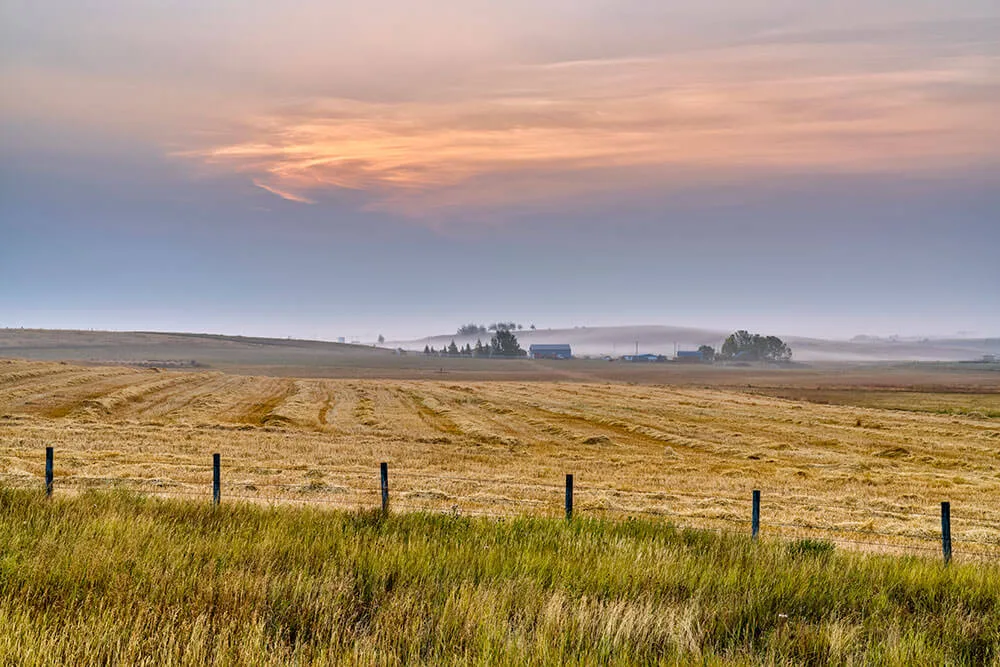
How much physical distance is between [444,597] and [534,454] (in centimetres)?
2893

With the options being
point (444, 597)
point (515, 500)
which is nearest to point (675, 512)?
point (515, 500)

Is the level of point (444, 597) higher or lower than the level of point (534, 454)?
higher

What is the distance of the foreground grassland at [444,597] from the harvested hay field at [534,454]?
6.62 m

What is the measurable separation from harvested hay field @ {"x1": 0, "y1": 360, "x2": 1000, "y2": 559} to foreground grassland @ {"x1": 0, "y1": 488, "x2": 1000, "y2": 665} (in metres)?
6.62

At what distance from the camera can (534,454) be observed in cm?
3653

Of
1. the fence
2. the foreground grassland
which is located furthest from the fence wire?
the foreground grassland

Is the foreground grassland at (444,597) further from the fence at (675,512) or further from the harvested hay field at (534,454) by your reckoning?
the harvested hay field at (534,454)

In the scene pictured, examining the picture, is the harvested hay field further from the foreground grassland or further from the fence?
the foreground grassland

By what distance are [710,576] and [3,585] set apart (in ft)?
23.8

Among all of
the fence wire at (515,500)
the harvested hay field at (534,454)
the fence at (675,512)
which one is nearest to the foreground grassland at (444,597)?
the fence at (675,512)

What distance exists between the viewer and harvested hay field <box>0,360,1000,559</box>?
70.4 feet

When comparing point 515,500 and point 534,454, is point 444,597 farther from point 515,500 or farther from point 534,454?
point 534,454

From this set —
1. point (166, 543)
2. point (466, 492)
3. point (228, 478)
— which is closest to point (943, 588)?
point (166, 543)

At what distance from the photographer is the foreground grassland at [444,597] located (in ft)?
20.8
